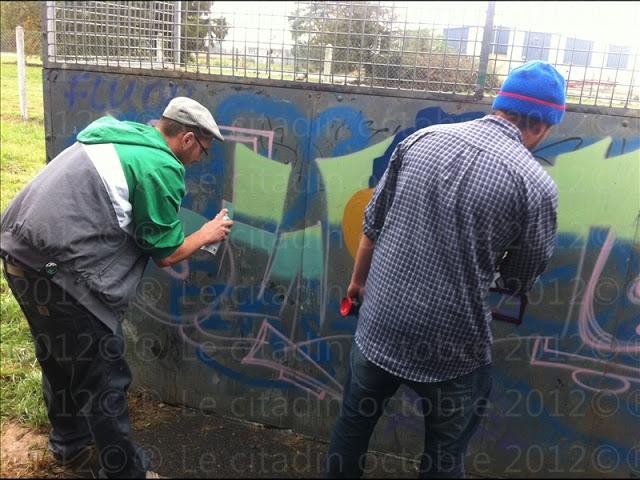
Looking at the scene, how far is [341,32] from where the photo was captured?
3020 millimetres

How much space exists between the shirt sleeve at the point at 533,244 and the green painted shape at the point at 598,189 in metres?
0.74

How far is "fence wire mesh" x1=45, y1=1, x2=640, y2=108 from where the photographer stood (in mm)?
2785

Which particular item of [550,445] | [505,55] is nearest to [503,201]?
[505,55]

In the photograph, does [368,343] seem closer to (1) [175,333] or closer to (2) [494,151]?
(2) [494,151]

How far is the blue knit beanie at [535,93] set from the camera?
6.79 ft

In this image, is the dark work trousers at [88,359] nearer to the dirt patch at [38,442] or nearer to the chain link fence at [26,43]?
the dirt patch at [38,442]

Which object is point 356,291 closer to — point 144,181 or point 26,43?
point 144,181

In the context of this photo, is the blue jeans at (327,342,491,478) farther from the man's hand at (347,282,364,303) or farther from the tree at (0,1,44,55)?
the tree at (0,1,44,55)

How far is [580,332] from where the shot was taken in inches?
115

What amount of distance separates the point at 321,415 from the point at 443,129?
1.92 m

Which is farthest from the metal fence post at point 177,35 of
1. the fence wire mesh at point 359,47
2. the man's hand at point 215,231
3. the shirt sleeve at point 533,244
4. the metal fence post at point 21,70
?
the metal fence post at point 21,70

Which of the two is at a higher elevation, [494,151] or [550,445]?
[494,151]

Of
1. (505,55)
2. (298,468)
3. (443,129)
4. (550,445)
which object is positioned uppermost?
(505,55)

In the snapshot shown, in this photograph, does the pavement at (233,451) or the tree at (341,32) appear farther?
the pavement at (233,451)
